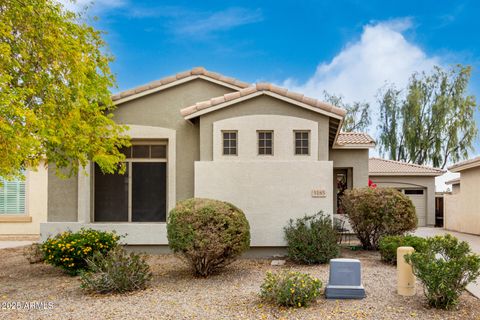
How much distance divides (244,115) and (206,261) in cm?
446

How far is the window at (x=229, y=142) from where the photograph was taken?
12.3 m

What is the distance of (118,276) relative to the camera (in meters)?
8.30

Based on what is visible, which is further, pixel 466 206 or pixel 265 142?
pixel 466 206

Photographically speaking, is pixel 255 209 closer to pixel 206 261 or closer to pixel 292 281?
pixel 206 261

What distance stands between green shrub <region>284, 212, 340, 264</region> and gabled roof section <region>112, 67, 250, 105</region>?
16.1ft

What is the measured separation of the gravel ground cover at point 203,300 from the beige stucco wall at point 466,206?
40.1ft

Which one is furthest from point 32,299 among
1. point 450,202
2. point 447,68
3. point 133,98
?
point 447,68

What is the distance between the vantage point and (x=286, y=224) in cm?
1186

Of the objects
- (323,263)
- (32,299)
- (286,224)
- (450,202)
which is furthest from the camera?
(450,202)

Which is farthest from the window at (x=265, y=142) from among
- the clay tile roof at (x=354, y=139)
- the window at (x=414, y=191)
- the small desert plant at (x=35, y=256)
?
the window at (x=414, y=191)

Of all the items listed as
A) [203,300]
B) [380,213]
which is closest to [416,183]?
[380,213]

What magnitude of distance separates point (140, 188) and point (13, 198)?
754 centimetres

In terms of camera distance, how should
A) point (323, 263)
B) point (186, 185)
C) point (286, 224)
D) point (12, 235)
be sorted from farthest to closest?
point (12, 235) → point (186, 185) → point (286, 224) → point (323, 263)

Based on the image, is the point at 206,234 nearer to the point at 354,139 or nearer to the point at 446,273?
the point at 446,273
